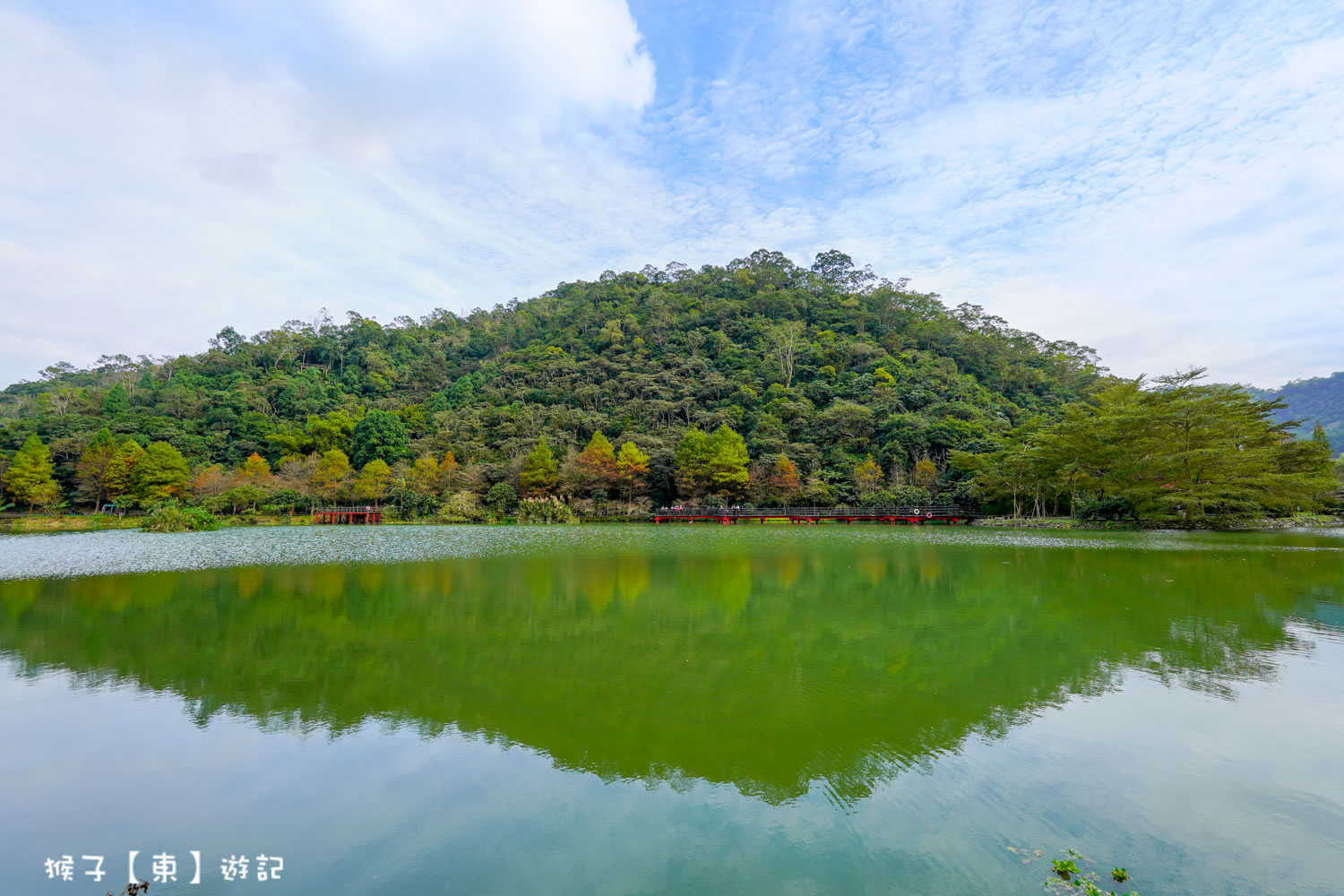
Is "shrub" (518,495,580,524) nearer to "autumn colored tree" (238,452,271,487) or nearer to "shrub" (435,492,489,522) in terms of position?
"shrub" (435,492,489,522)

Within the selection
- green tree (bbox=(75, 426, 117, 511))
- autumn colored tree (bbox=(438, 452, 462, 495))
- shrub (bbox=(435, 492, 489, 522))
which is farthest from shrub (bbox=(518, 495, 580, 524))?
green tree (bbox=(75, 426, 117, 511))

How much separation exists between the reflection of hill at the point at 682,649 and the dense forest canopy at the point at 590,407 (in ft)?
82.2

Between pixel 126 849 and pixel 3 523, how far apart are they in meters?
47.1

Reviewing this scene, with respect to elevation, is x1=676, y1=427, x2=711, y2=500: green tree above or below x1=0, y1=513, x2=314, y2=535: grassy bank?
above

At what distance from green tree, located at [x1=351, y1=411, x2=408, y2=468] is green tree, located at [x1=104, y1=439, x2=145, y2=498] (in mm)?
12826

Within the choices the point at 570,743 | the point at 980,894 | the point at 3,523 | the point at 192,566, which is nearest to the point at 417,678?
the point at 570,743

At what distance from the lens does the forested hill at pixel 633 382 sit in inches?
1682

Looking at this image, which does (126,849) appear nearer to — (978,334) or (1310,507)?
(1310,507)

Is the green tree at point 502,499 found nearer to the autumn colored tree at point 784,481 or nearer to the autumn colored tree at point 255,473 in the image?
the autumn colored tree at point 255,473

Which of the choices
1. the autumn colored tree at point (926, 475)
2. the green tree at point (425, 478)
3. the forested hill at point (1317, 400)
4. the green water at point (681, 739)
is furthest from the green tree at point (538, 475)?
the forested hill at point (1317, 400)

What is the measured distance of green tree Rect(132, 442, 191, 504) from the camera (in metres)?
37.5

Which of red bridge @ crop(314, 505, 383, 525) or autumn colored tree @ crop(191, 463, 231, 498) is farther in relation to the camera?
red bridge @ crop(314, 505, 383, 525)

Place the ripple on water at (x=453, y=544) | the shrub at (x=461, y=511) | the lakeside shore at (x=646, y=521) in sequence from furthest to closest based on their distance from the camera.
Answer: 1. the shrub at (x=461, y=511)
2. the lakeside shore at (x=646, y=521)
3. the ripple on water at (x=453, y=544)

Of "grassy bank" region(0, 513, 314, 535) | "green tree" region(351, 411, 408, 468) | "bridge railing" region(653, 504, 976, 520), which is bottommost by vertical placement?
"grassy bank" region(0, 513, 314, 535)
